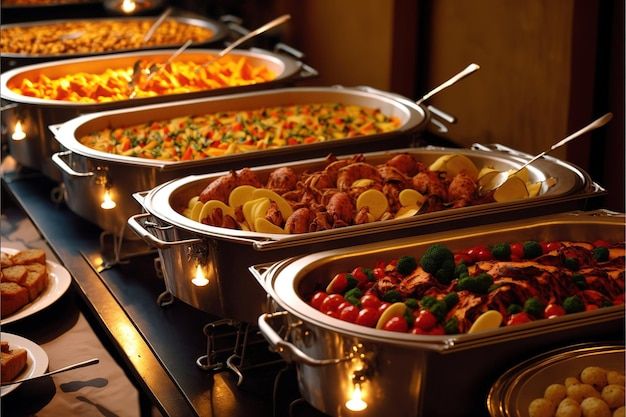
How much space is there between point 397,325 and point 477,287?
7.9 inches

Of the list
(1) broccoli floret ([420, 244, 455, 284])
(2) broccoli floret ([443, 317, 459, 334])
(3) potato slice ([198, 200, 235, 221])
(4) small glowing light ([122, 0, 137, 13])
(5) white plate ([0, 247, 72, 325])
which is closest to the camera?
(2) broccoli floret ([443, 317, 459, 334])

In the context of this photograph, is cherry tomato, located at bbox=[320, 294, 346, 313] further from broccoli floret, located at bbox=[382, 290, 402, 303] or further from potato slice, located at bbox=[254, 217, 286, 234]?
potato slice, located at bbox=[254, 217, 286, 234]

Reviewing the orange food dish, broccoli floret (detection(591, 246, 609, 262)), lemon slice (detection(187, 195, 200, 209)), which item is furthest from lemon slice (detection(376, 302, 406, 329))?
the orange food dish

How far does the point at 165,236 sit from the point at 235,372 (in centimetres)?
35

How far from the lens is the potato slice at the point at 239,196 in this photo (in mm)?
2387

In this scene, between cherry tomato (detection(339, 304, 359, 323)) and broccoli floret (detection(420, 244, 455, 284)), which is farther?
broccoli floret (detection(420, 244, 455, 284))

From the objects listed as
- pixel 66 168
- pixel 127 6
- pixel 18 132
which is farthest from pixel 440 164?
pixel 127 6

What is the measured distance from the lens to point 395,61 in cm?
466

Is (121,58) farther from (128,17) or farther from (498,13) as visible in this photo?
(498,13)

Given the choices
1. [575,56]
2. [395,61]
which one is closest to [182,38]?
[395,61]

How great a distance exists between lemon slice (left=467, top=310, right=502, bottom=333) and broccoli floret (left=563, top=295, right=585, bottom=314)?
0.14 meters

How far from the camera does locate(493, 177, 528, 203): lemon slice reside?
7.85 feet

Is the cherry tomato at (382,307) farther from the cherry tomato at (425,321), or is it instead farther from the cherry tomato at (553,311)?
the cherry tomato at (553,311)

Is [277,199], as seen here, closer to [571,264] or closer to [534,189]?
[534,189]
